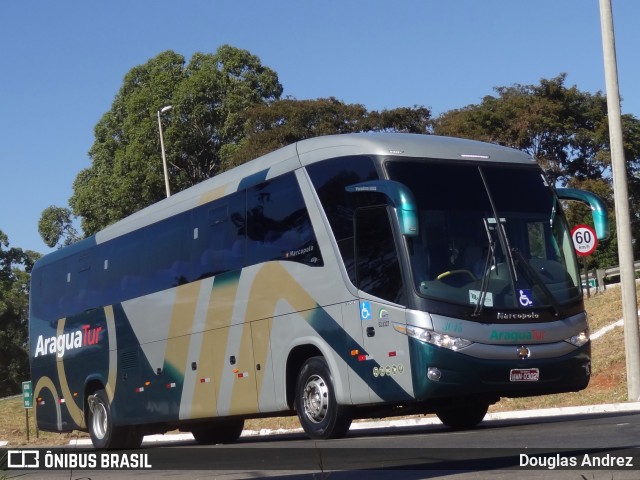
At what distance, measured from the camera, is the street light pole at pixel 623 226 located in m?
18.6

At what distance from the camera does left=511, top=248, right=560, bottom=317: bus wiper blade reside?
42.8 ft

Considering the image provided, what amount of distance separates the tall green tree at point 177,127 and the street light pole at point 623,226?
124 ft

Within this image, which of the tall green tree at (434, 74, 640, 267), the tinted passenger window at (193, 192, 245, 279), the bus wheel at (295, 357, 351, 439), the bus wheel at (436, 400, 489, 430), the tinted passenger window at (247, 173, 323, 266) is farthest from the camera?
the tall green tree at (434, 74, 640, 267)

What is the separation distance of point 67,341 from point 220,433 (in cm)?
354

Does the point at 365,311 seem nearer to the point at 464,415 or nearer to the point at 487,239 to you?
the point at 487,239

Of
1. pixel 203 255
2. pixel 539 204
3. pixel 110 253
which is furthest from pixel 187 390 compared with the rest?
pixel 539 204

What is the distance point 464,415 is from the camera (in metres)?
15.6

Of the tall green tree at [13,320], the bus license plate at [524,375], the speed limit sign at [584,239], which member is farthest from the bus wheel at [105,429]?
the tall green tree at [13,320]

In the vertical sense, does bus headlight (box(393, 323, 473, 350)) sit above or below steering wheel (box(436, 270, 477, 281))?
below

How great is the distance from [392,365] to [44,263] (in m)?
11.7

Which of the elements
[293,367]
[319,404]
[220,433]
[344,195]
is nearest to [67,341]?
[220,433]

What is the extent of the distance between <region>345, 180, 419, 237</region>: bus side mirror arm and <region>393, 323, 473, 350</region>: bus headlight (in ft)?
3.57

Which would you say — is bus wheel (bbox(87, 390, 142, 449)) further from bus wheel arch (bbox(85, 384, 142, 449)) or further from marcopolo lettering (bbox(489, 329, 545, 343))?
marcopolo lettering (bbox(489, 329, 545, 343))

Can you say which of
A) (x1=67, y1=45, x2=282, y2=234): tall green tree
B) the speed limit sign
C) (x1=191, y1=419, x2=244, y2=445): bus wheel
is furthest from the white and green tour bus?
(x1=67, y1=45, x2=282, y2=234): tall green tree
